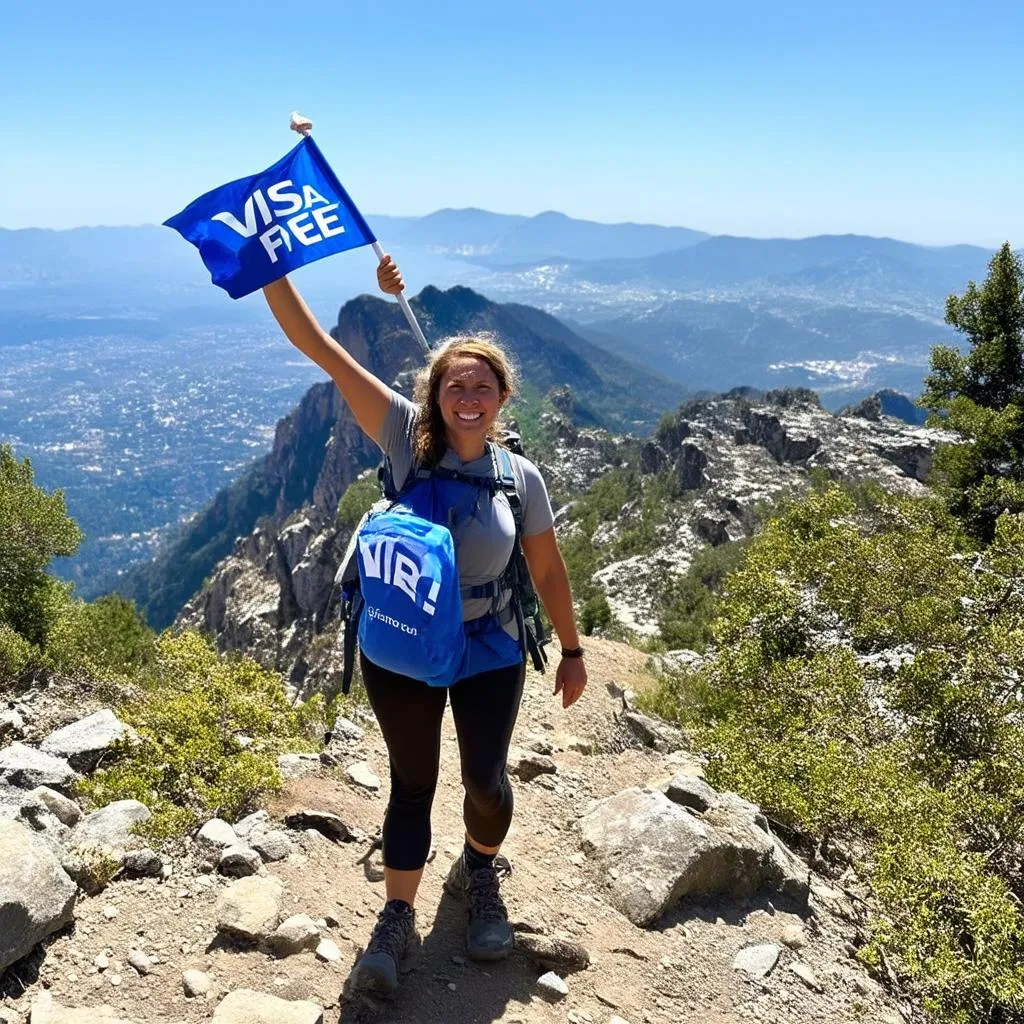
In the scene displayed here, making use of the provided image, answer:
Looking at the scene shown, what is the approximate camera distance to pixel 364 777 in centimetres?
729

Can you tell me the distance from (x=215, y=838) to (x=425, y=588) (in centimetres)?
309

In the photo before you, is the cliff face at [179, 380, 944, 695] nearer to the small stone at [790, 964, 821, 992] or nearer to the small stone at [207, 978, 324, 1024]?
the small stone at [790, 964, 821, 992]

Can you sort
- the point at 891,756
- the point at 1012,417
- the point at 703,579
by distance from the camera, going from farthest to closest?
the point at 703,579, the point at 1012,417, the point at 891,756

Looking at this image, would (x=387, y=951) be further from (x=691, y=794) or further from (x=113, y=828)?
(x=691, y=794)

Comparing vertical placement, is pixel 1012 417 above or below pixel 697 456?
above

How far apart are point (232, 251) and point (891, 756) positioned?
833cm

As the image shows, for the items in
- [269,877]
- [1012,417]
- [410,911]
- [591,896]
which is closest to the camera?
[410,911]

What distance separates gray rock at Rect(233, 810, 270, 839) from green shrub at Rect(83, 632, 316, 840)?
191mm

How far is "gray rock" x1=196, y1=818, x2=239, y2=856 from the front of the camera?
5.43 meters

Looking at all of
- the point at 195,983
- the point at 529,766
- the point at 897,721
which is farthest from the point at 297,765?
the point at 897,721

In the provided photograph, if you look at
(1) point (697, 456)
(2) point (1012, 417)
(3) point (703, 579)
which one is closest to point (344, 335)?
(1) point (697, 456)

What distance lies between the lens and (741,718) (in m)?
9.62

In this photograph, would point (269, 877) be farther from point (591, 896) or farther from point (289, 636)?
point (289, 636)

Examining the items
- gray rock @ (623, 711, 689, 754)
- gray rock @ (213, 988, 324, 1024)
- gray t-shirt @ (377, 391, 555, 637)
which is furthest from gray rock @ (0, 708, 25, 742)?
gray rock @ (623, 711, 689, 754)
